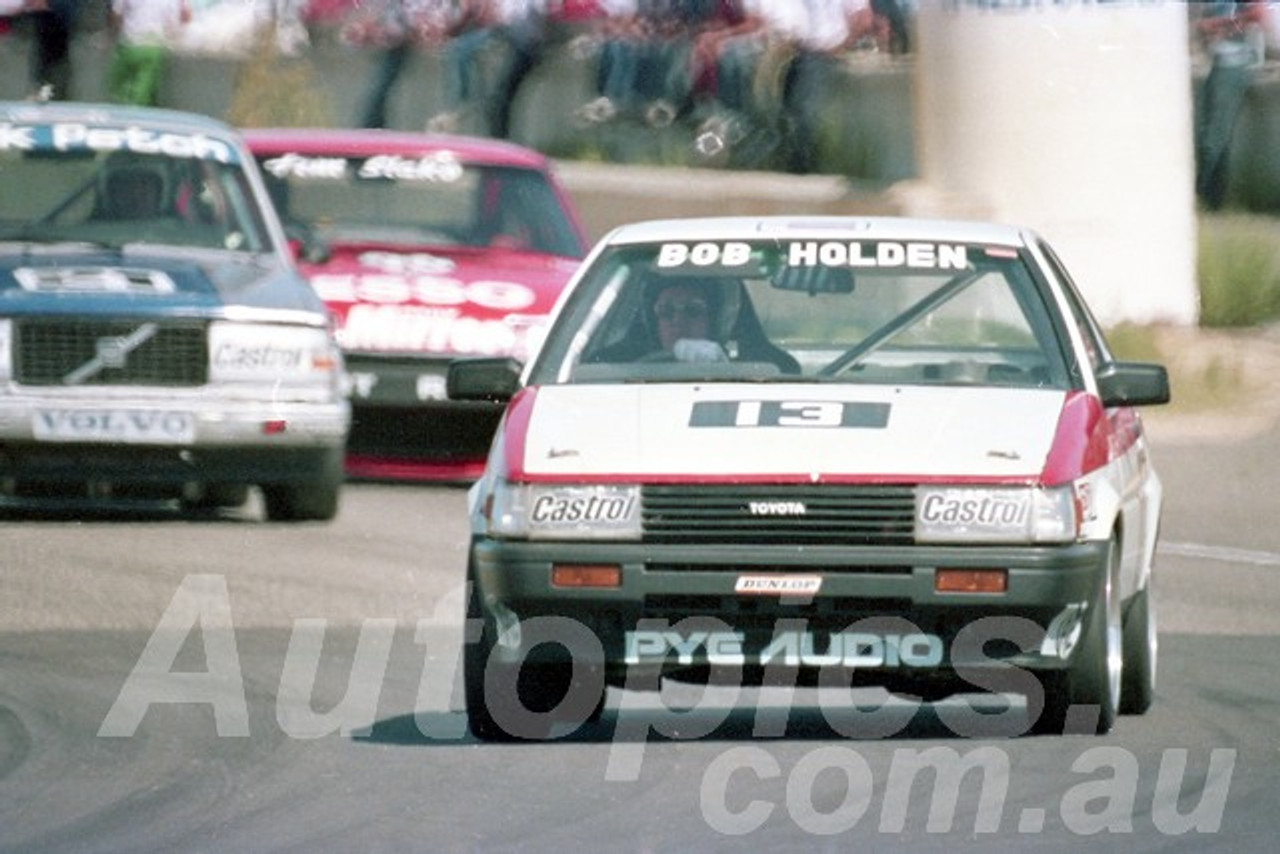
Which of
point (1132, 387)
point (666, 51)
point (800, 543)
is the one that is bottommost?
point (666, 51)

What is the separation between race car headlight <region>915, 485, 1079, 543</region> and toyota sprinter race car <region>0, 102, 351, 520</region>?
5.71 m

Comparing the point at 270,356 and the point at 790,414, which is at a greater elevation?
the point at 790,414

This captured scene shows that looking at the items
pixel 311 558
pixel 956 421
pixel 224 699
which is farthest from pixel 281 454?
pixel 956 421

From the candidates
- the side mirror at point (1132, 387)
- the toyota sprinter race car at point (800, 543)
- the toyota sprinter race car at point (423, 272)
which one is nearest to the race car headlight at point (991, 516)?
the toyota sprinter race car at point (800, 543)

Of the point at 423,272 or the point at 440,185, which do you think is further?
the point at 440,185

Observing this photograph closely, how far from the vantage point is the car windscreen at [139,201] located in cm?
1490

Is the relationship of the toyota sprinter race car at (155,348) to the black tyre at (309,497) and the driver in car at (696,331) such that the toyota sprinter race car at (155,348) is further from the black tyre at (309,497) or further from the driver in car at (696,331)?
the driver in car at (696,331)

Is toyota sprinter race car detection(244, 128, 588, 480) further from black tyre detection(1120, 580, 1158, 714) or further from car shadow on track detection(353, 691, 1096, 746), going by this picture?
black tyre detection(1120, 580, 1158, 714)

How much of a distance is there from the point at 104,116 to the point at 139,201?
1.82 feet

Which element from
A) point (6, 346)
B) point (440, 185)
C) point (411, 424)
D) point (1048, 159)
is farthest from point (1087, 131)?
point (6, 346)

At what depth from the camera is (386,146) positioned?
681 inches

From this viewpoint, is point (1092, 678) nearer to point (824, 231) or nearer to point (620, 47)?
point (824, 231)

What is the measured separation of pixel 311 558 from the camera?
13.8 metres

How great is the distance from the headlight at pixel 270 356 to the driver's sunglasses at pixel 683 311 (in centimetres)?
441
